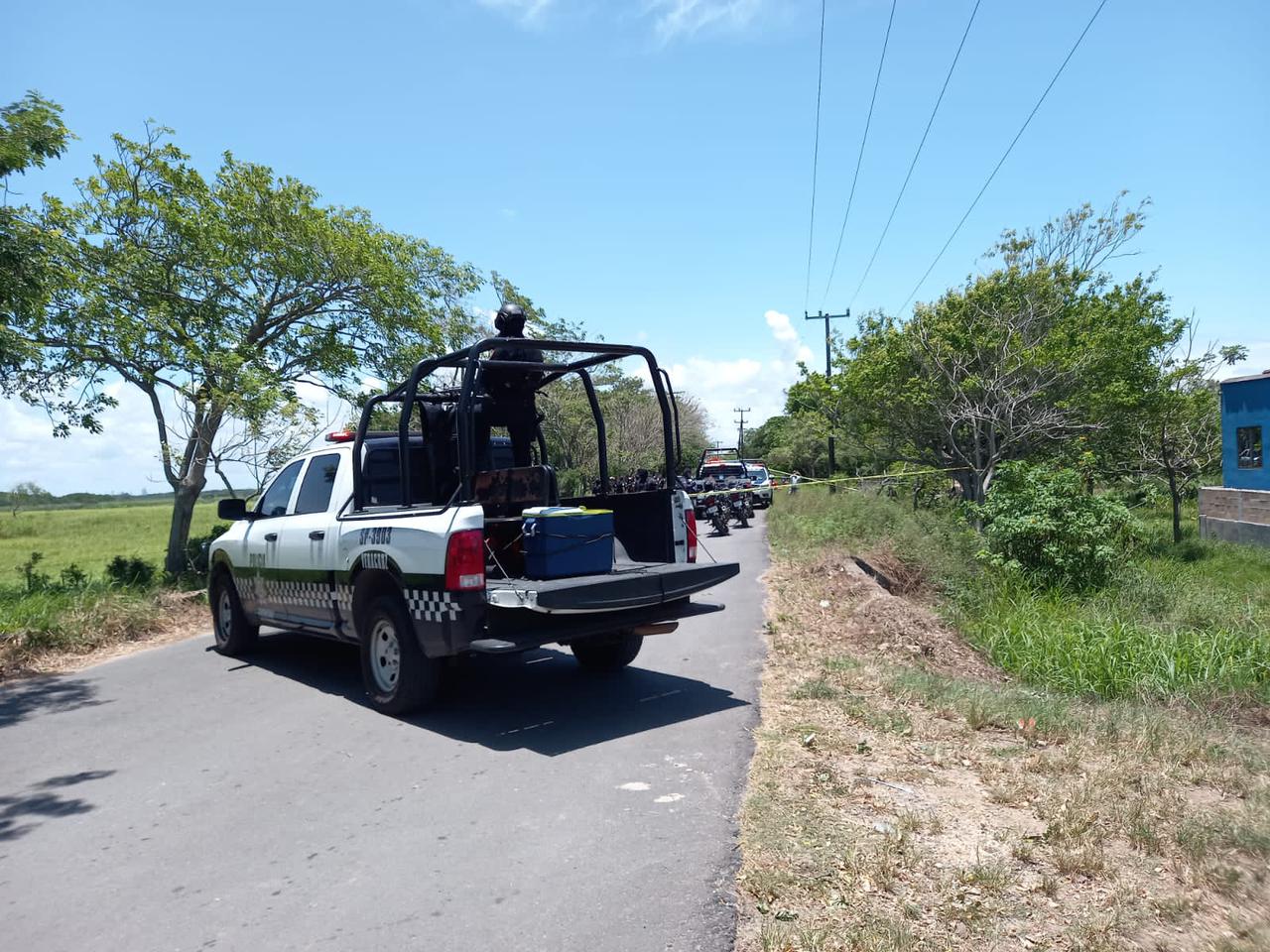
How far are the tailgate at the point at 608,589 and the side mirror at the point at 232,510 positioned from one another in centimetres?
369

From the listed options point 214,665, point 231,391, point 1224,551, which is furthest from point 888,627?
point 1224,551

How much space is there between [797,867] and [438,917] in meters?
1.46

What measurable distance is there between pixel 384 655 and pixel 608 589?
6.25ft

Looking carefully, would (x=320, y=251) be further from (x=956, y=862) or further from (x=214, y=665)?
(x=956, y=862)

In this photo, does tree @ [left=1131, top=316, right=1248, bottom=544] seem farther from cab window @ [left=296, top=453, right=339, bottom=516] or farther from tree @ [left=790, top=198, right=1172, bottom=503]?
cab window @ [left=296, top=453, right=339, bottom=516]

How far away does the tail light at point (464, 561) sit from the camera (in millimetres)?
5945

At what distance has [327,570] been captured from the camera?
744cm

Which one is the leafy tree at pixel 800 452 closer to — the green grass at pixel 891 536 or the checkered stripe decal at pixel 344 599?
the green grass at pixel 891 536

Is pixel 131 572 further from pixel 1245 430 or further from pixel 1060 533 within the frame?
pixel 1245 430

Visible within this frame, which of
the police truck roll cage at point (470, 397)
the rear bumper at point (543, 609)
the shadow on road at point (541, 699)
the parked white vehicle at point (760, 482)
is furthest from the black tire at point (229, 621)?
the parked white vehicle at point (760, 482)

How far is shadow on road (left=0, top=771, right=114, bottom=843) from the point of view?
4910 mm

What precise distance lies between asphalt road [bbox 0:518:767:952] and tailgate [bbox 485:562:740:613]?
837 millimetres

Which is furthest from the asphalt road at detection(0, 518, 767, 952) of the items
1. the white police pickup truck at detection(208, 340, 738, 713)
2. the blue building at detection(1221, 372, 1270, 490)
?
the blue building at detection(1221, 372, 1270, 490)

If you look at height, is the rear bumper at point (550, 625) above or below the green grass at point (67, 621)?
above
